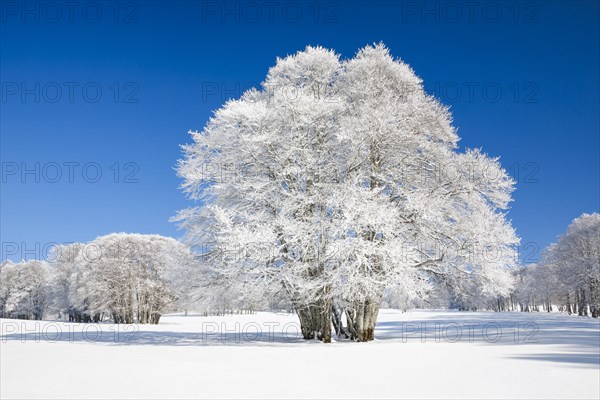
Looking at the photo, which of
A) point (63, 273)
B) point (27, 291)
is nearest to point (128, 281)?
point (63, 273)

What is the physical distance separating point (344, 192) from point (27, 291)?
9002 cm

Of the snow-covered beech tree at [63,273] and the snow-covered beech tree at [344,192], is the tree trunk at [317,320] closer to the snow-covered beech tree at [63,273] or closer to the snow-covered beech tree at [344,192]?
the snow-covered beech tree at [344,192]

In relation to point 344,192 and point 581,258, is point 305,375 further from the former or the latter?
point 581,258

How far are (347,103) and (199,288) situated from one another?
1133 cm

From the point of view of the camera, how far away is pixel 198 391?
8617 millimetres

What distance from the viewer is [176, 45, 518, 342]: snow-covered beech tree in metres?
19.8

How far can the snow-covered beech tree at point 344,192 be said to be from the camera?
65.1 ft

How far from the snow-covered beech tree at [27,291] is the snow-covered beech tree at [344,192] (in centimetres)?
7810

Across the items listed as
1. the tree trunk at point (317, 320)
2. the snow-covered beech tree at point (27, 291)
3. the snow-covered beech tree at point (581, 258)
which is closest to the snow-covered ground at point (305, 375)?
the tree trunk at point (317, 320)

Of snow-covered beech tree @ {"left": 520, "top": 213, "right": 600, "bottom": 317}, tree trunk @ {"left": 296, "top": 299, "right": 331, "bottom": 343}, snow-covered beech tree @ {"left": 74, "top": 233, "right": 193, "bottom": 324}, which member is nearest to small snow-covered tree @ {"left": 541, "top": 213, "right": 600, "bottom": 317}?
snow-covered beech tree @ {"left": 520, "top": 213, "right": 600, "bottom": 317}

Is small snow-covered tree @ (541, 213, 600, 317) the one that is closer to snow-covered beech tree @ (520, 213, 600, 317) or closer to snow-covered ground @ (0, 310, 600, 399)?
snow-covered beech tree @ (520, 213, 600, 317)

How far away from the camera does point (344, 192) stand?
20094 mm

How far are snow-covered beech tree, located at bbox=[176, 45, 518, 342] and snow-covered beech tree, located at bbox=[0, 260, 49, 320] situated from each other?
256 ft

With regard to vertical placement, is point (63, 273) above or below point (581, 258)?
below
